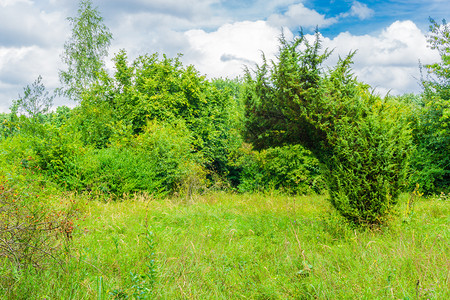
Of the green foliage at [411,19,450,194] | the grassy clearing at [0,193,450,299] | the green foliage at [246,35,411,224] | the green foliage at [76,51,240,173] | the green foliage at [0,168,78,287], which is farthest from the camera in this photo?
the green foliage at [76,51,240,173]

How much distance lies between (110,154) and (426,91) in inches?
598

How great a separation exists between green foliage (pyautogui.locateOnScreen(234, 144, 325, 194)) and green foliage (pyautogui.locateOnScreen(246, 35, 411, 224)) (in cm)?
687

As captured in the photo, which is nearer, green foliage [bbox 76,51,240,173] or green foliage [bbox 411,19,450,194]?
green foliage [bbox 411,19,450,194]

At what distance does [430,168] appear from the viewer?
14172mm

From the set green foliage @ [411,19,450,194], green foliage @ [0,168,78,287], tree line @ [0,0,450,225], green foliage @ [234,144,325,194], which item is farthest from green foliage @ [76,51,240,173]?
green foliage @ [0,168,78,287]

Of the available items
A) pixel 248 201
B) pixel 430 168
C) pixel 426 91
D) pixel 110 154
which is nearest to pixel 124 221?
pixel 248 201

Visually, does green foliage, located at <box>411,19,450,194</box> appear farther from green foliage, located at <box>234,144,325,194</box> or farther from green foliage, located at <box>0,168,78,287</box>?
green foliage, located at <box>0,168,78,287</box>

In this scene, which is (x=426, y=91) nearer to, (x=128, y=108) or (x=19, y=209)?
(x=128, y=108)

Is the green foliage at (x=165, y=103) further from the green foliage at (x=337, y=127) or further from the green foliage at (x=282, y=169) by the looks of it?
the green foliage at (x=337, y=127)

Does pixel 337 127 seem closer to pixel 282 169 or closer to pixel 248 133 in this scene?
pixel 248 133

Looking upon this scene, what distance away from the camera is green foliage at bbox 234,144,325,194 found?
1585 cm

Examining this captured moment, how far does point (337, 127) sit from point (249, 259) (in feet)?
11.0

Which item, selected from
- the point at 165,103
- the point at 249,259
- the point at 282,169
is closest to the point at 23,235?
the point at 249,259

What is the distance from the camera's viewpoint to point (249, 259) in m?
5.25
